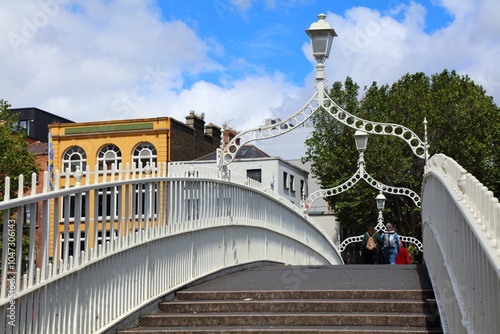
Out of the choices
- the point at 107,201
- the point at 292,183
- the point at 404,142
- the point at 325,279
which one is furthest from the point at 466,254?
the point at 292,183

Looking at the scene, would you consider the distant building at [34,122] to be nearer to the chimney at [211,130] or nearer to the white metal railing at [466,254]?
the chimney at [211,130]

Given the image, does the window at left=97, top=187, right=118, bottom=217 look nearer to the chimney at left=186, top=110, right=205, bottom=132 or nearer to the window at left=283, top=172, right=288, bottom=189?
the chimney at left=186, top=110, right=205, bottom=132

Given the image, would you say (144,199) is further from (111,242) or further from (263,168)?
(263,168)

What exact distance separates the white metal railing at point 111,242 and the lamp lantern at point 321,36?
3008 mm

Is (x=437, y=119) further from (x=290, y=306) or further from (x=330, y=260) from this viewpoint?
(x=290, y=306)

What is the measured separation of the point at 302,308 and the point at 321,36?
7117mm

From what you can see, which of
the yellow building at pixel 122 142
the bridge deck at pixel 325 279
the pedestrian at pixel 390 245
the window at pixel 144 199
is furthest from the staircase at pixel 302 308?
the yellow building at pixel 122 142

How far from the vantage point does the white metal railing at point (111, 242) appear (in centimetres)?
650

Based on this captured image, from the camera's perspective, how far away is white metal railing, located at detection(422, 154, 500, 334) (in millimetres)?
4523

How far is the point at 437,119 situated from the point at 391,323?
A: 38.5m

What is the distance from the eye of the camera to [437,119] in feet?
149

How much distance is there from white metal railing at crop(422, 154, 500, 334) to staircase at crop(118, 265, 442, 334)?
45 centimetres

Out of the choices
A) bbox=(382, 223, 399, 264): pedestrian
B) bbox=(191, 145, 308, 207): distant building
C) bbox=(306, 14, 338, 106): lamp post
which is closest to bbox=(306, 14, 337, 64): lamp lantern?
bbox=(306, 14, 338, 106): lamp post

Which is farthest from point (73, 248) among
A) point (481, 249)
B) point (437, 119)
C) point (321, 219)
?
point (321, 219)
